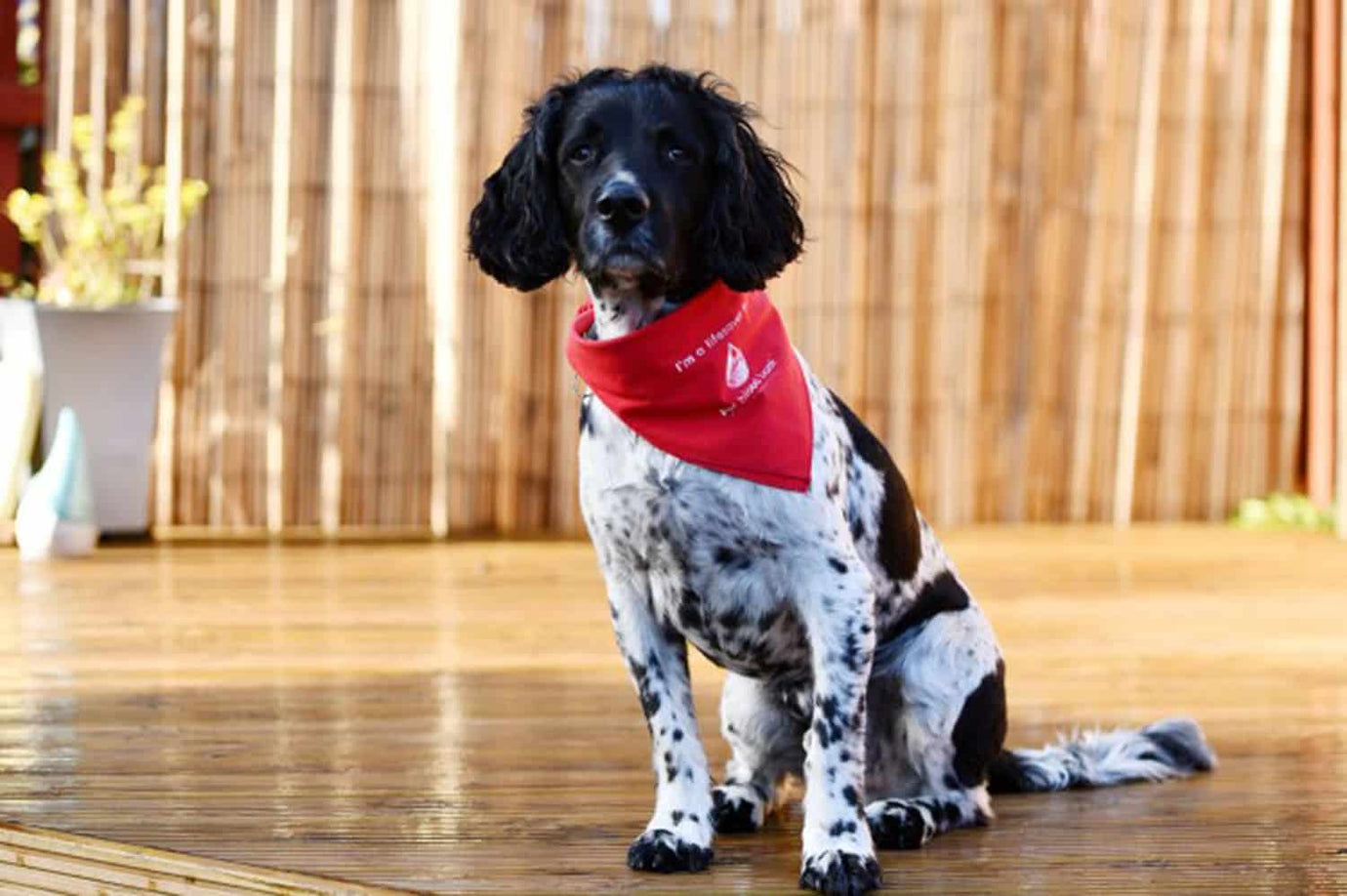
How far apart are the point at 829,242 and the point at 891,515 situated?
168 inches

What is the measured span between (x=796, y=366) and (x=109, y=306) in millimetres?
3974

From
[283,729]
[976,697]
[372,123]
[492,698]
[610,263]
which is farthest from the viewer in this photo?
[372,123]

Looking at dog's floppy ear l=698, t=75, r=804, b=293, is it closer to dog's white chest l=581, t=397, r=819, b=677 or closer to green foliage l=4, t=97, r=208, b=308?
dog's white chest l=581, t=397, r=819, b=677

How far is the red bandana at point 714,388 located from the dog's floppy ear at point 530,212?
0.12 meters

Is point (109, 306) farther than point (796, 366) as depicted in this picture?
Yes

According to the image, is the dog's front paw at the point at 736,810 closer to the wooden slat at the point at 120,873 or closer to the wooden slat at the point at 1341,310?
the wooden slat at the point at 120,873

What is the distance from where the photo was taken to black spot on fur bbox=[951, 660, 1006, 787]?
9.93ft

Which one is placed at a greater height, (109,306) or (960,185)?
(960,185)

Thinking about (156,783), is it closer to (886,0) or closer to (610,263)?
(610,263)

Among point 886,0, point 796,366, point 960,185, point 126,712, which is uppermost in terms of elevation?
point 886,0

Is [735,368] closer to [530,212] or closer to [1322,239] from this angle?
[530,212]

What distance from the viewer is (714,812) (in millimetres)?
2951

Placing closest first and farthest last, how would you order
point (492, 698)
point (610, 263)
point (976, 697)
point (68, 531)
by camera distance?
point (610, 263)
point (976, 697)
point (492, 698)
point (68, 531)

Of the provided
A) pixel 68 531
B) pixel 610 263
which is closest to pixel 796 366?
pixel 610 263
